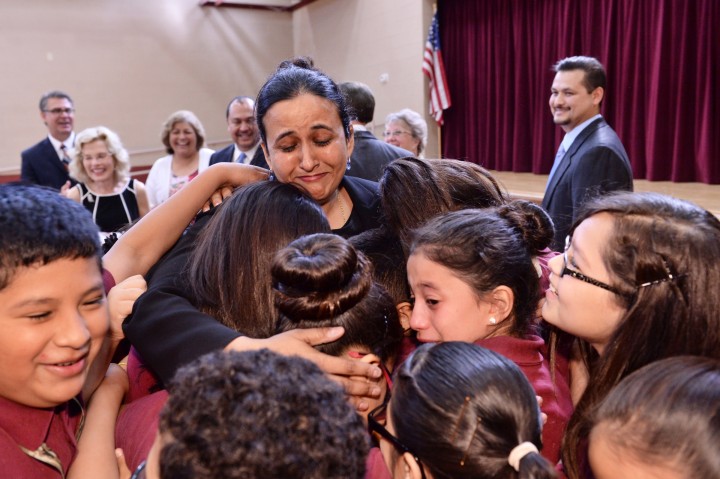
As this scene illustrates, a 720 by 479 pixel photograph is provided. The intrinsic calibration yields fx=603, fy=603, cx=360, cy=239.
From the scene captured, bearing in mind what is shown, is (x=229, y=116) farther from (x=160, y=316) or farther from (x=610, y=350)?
(x=610, y=350)

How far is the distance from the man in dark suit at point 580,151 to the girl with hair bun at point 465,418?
7.62ft

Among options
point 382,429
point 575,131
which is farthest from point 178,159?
point 382,429

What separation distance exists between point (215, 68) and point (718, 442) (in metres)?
10.4

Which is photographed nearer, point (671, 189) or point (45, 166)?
point (45, 166)

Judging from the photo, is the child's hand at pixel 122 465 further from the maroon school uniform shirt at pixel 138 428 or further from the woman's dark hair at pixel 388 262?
the woman's dark hair at pixel 388 262

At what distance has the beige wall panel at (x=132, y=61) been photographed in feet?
28.0

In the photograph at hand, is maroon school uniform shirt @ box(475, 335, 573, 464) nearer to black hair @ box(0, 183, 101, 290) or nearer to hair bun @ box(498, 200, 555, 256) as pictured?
hair bun @ box(498, 200, 555, 256)

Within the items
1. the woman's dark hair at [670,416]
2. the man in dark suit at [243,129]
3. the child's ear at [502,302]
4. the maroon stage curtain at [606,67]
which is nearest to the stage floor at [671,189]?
the maroon stage curtain at [606,67]

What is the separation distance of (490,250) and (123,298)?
2.92 ft

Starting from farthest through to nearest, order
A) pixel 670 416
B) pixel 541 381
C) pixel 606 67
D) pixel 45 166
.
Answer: pixel 606 67 < pixel 45 166 < pixel 541 381 < pixel 670 416

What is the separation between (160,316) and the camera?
1.36 m

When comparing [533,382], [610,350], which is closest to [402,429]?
[533,382]

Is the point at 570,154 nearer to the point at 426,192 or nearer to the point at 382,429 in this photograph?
the point at 426,192

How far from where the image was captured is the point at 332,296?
4.01 feet
